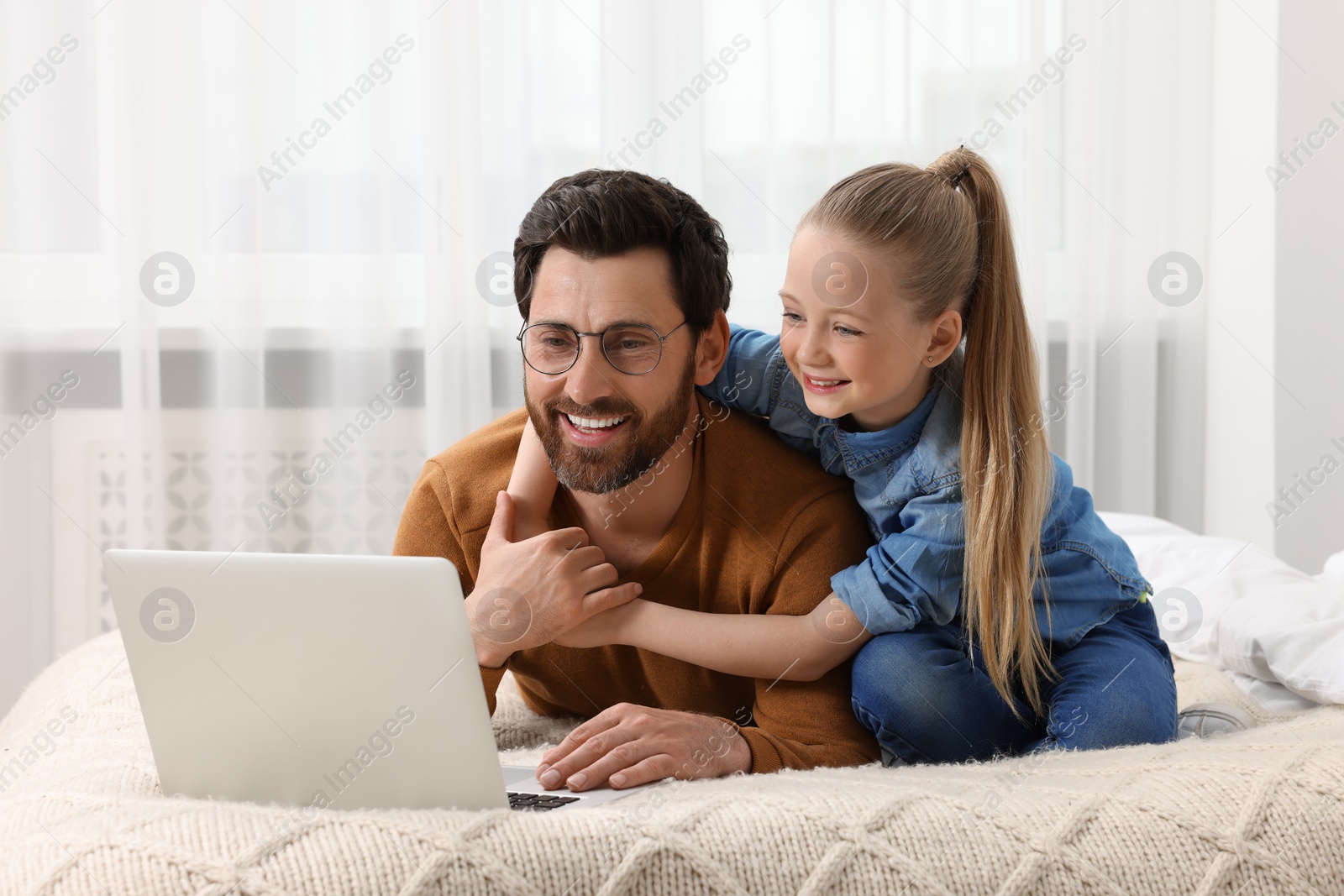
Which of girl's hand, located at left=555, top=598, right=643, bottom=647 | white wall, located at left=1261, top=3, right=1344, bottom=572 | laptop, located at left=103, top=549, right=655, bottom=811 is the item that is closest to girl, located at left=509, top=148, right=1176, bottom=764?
girl's hand, located at left=555, top=598, right=643, bottom=647

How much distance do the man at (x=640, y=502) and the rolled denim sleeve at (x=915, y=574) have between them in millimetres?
80

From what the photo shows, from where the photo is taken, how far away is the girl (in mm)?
1234

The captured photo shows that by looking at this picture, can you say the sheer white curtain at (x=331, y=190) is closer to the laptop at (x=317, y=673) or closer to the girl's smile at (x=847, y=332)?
the girl's smile at (x=847, y=332)

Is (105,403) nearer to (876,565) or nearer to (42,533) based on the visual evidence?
(42,533)

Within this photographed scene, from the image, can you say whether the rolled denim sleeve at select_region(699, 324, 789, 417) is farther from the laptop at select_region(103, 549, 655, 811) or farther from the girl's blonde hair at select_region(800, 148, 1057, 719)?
the laptop at select_region(103, 549, 655, 811)

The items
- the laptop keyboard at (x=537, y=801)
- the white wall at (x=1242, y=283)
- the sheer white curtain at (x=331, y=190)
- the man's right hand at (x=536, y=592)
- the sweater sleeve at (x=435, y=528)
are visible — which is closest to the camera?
the laptop keyboard at (x=537, y=801)

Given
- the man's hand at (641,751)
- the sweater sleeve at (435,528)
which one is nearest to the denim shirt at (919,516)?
the man's hand at (641,751)

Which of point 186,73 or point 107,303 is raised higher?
point 186,73

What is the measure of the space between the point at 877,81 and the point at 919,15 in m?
0.22

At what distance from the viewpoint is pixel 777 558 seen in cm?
132

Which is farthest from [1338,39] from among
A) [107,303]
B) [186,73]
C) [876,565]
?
[107,303]

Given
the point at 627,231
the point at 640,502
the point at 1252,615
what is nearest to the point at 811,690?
the point at 640,502

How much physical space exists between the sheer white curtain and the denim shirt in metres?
1.37

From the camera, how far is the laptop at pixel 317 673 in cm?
87
